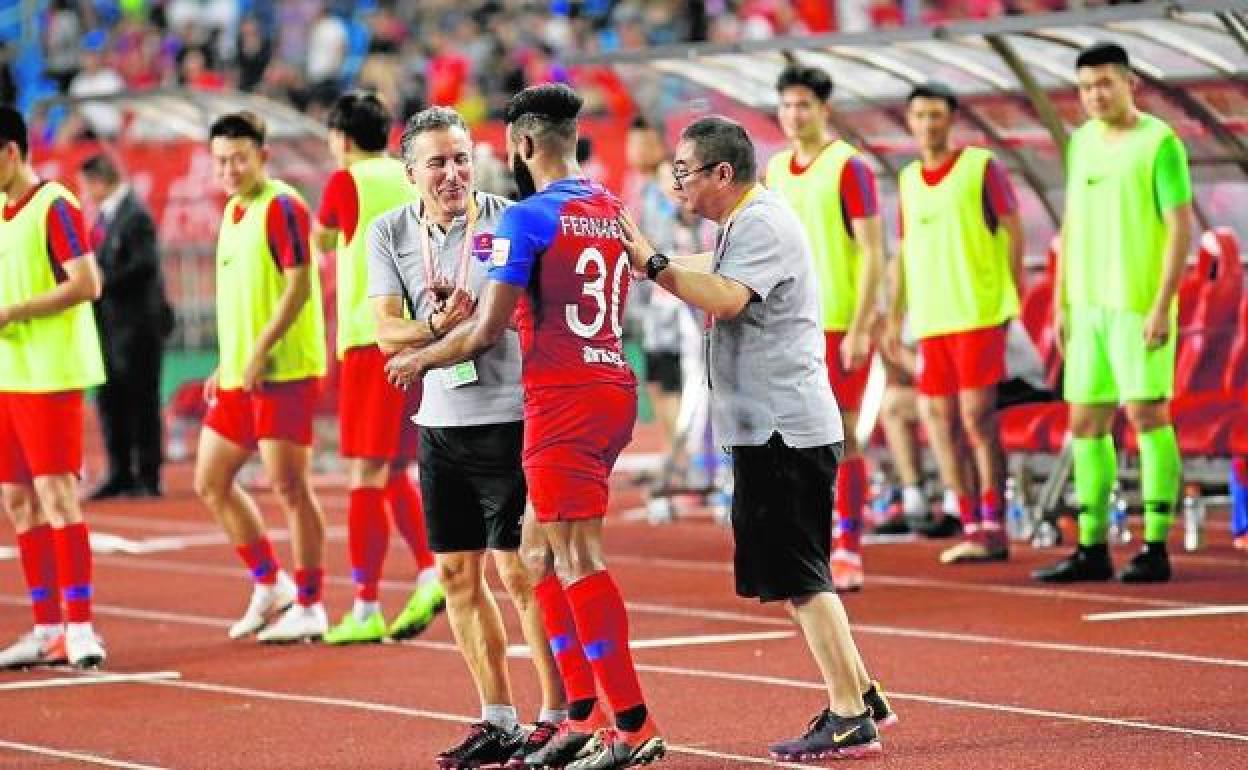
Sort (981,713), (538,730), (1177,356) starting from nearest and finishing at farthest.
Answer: (538,730) → (981,713) → (1177,356)

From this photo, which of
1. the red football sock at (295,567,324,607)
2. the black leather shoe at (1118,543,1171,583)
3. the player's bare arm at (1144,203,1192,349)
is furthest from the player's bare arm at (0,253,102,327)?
the black leather shoe at (1118,543,1171,583)

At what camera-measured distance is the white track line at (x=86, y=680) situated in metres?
11.4

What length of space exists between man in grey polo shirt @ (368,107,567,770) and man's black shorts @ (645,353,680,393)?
10071 millimetres

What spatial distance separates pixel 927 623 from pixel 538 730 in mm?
3939

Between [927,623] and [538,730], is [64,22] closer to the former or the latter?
[927,623]

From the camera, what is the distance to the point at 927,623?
12484mm

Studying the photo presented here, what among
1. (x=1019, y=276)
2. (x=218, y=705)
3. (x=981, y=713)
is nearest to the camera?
(x=981, y=713)

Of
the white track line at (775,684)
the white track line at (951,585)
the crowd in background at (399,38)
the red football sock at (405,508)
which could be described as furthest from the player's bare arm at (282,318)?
the crowd in background at (399,38)

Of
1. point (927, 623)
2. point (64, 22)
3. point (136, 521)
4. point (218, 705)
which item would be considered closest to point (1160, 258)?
point (927, 623)

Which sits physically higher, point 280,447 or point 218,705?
point 280,447

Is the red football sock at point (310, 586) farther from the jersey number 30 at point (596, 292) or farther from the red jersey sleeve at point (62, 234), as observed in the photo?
the jersey number 30 at point (596, 292)

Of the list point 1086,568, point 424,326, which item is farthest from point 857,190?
point 424,326

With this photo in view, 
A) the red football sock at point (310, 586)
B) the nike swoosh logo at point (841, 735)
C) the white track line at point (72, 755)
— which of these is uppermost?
the red football sock at point (310, 586)

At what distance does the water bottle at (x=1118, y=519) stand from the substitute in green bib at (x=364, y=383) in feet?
15.5
